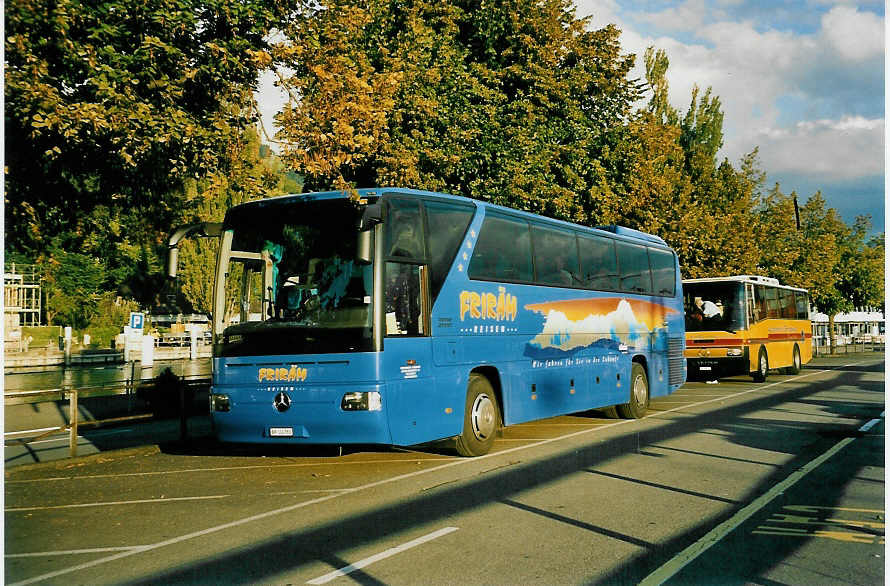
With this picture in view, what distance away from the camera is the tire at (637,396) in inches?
684

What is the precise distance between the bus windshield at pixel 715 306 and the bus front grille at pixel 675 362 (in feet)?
23.2

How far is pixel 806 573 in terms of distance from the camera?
612cm

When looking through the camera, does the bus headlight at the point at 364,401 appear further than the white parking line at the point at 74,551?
Yes

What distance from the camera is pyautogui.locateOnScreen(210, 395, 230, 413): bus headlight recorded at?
11.2m

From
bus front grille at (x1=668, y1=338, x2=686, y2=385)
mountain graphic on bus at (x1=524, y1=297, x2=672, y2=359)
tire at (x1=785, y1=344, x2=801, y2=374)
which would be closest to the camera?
mountain graphic on bus at (x1=524, y1=297, x2=672, y2=359)

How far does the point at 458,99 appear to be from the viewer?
69.1ft

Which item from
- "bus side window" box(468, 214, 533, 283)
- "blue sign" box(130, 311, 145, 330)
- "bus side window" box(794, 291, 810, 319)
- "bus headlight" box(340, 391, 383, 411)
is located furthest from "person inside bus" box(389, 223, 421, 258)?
"bus side window" box(794, 291, 810, 319)

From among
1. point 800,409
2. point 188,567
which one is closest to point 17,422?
point 188,567

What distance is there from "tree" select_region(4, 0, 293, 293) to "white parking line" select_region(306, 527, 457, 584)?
6193 millimetres

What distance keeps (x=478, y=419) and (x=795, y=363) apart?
80.2ft

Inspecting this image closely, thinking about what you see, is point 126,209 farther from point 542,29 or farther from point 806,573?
point 542,29

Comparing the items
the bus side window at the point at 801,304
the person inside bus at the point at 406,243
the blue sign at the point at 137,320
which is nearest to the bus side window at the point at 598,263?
the person inside bus at the point at 406,243

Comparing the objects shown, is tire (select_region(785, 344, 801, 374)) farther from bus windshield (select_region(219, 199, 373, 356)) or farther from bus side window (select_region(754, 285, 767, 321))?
bus windshield (select_region(219, 199, 373, 356))

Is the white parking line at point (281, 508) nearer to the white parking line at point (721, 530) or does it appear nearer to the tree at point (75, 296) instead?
the white parking line at point (721, 530)
